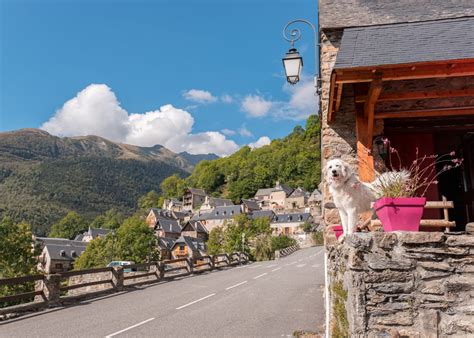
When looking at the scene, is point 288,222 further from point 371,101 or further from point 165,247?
point 371,101

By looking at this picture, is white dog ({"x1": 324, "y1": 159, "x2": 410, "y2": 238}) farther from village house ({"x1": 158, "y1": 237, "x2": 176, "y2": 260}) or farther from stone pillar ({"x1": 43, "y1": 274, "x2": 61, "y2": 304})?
village house ({"x1": 158, "y1": 237, "x2": 176, "y2": 260})

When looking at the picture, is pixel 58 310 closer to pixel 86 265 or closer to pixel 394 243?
pixel 394 243

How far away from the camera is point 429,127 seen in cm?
745

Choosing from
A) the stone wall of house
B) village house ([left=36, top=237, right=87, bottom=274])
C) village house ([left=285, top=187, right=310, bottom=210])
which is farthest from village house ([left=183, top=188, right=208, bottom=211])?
the stone wall of house

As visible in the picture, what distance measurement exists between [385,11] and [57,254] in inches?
2856

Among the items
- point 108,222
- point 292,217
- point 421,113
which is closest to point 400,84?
point 421,113

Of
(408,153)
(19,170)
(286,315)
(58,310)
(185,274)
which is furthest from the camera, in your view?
(19,170)

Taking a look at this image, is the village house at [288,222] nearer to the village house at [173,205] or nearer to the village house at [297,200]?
the village house at [297,200]

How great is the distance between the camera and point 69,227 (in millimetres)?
115812

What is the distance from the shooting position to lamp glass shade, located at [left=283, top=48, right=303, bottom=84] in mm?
8711

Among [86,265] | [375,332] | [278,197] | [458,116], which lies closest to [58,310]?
[375,332]

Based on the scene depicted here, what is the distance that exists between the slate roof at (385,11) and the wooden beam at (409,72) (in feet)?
9.08

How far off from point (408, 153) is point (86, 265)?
2298 inches

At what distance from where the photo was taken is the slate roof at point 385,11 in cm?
800
